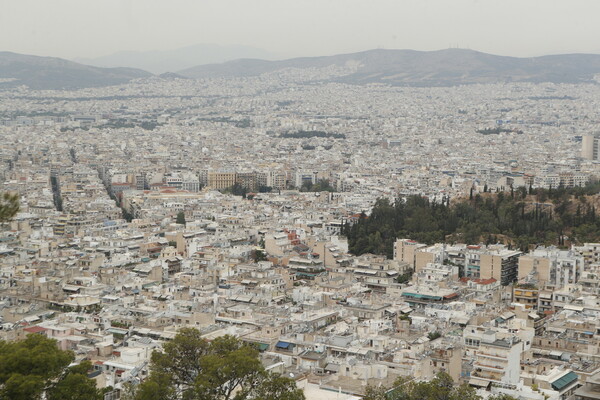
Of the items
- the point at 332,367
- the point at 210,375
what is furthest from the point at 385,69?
the point at 210,375

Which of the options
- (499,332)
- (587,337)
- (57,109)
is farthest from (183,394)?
(57,109)

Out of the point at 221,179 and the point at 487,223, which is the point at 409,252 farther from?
the point at 221,179

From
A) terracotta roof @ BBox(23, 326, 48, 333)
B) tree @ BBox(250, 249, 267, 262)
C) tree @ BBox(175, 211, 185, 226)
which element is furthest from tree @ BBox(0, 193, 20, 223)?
tree @ BBox(175, 211, 185, 226)

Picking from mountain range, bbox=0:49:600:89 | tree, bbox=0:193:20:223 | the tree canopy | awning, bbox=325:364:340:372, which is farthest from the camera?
mountain range, bbox=0:49:600:89

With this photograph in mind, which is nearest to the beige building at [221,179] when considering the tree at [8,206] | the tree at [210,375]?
the tree at [210,375]

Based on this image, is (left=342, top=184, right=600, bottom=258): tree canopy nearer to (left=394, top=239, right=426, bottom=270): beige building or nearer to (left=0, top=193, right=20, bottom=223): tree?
(left=394, top=239, right=426, bottom=270): beige building

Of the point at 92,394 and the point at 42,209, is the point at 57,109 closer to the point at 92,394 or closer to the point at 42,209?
the point at 42,209
